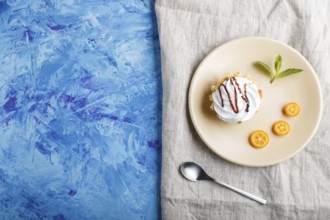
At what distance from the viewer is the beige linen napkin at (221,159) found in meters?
1.42

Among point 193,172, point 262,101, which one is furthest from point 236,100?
point 193,172

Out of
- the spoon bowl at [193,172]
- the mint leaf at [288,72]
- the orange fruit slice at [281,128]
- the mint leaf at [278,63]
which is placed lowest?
the spoon bowl at [193,172]

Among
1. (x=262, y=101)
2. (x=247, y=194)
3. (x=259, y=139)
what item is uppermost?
(x=262, y=101)

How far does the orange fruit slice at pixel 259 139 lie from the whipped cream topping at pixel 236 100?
71mm

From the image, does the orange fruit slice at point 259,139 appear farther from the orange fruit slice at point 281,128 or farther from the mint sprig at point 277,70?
the mint sprig at point 277,70

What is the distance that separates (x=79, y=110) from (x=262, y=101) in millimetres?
552

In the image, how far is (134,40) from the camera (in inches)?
59.1

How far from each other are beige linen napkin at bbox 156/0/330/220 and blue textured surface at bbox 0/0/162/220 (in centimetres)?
6

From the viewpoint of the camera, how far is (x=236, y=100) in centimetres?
136

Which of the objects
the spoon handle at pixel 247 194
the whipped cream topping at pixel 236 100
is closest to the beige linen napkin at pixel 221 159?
the spoon handle at pixel 247 194

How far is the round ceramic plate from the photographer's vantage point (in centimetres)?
140

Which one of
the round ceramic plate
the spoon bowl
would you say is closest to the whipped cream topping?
the round ceramic plate

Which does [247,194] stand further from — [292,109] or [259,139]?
[292,109]

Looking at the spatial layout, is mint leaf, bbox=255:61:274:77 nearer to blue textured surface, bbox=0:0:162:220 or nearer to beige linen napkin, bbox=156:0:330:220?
beige linen napkin, bbox=156:0:330:220
